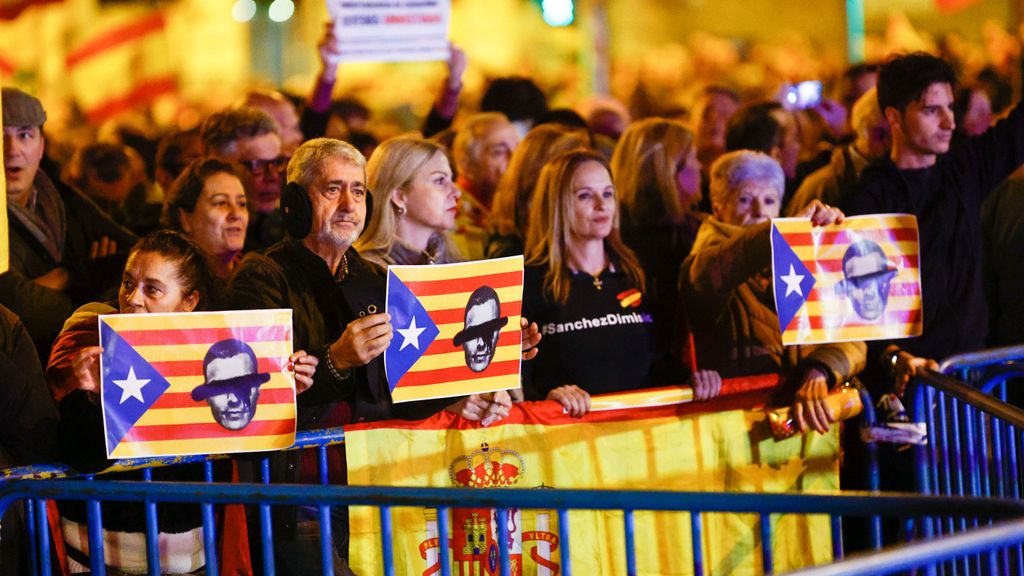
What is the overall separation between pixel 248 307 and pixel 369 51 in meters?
3.08

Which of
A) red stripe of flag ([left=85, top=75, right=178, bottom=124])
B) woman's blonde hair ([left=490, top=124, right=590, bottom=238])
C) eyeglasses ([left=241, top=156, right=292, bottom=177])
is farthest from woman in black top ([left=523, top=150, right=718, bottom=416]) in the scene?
red stripe of flag ([left=85, top=75, right=178, bottom=124])

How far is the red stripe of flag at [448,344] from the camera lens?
5.02 m

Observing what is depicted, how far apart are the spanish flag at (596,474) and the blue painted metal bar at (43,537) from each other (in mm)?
1087

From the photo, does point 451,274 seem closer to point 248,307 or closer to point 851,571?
point 248,307

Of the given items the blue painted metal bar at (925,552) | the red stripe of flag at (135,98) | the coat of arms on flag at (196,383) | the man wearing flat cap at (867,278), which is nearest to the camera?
the blue painted metal bar at (925,552)

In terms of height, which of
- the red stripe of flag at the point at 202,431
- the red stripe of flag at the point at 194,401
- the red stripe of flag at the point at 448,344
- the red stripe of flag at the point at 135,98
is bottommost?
the red stripe of flag at the point at 202,431

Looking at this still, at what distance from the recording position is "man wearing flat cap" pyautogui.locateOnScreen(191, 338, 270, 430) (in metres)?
4.68

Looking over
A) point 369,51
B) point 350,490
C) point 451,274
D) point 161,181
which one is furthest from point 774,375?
point 161,181

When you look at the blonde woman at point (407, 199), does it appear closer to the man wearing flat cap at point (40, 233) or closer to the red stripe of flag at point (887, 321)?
the man wearing flat cap at point (40, 233)

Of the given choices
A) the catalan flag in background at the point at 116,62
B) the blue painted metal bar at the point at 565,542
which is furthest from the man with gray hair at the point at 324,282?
the catalan flag in background at the point at 116,62

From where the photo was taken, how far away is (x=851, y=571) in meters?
3.05

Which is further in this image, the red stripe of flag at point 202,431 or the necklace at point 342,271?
the necklace at point 342,271

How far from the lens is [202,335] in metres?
4.64

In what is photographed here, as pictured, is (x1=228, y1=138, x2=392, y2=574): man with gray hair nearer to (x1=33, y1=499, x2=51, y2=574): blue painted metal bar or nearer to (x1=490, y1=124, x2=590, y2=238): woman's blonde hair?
(x1=33, y1=499, x2=51, y2=574): blue painted metal bar
